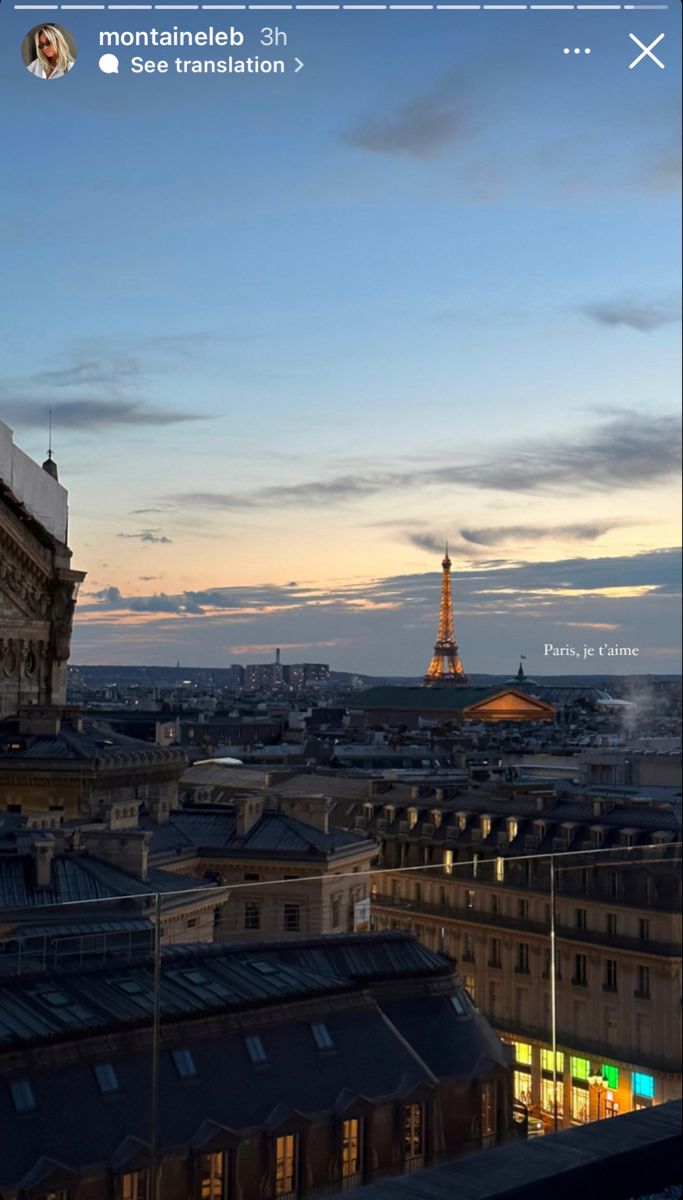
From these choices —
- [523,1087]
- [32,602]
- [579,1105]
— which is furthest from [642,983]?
[32,602]

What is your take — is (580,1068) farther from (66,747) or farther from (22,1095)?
(66,747)

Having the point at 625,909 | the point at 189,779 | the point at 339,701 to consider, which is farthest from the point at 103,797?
the point at 625,909

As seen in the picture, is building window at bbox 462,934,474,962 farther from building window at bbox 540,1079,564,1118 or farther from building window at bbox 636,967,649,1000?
building window at bbox 636,967,649,1000

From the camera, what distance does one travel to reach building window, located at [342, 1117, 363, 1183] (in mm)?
2820

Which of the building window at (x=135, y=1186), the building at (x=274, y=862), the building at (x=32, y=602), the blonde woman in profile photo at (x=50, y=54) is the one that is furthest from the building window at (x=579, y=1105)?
the building at (x=32, y=602)

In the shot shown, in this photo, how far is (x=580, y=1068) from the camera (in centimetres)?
343

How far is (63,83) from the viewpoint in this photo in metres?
5.06

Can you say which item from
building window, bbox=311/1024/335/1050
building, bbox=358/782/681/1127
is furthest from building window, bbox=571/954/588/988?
building window, bbox=311/1024/335/1050

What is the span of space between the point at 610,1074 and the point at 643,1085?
116 millimetres

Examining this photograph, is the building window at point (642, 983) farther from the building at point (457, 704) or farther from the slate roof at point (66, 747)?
the slate roof at point (66, 747)

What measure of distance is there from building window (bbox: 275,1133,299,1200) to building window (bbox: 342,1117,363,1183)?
12cm

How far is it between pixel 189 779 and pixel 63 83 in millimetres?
8832

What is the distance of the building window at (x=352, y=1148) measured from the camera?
2820mm

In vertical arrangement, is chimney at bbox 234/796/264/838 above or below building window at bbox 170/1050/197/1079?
above
